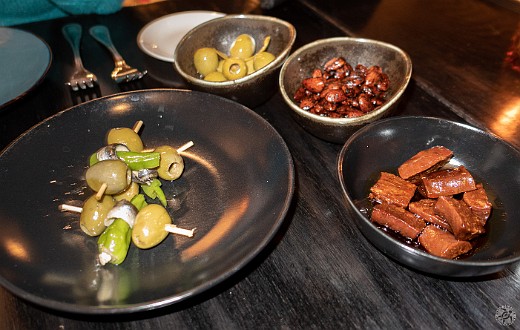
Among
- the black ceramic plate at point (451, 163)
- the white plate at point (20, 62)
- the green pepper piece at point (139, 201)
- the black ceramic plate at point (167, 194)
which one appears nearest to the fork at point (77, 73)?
the white plate at point (20, 62)

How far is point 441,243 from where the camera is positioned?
1.01 m

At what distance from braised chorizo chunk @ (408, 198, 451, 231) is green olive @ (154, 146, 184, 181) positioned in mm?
687

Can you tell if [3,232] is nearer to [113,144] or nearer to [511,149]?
[113,144]

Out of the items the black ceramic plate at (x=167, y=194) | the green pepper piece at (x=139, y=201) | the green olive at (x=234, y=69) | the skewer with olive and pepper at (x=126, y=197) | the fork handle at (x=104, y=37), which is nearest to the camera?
the black ceramic plate at (x=167, y=194)

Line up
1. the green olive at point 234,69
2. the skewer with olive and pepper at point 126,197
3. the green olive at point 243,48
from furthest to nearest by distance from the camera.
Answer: the green olive at point 243,48 < the green olive at point 234,69 < the skewer with olive and pepper at point 126,197

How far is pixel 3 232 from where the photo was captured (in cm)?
106

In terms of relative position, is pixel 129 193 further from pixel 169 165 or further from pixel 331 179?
pixel 331 179

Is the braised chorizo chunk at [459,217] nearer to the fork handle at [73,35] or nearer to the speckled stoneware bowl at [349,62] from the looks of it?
the speckled stoneware bowl at [349,62]

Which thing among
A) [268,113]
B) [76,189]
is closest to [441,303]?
[268,113]

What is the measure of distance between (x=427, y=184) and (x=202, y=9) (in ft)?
5.68

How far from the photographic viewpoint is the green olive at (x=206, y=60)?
5.41ft

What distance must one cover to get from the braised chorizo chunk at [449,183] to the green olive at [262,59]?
768mm

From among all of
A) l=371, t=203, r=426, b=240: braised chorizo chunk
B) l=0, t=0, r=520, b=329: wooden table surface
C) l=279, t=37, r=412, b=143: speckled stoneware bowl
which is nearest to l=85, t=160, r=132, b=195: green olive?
l=0, t=0, r=520, b=329: wooden table surface

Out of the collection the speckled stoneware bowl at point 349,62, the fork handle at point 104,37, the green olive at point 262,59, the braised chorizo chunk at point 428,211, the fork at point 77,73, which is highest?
the speckled stoneware bowl at point 349,62
